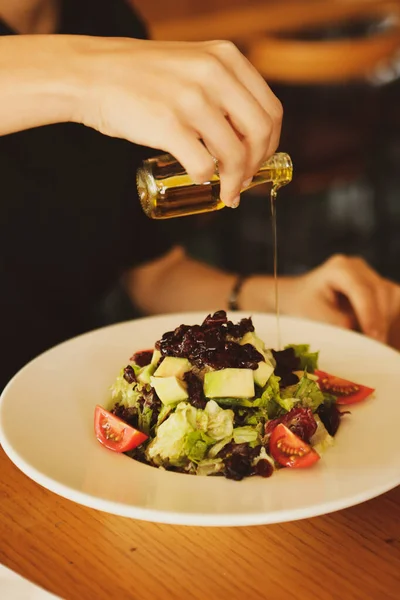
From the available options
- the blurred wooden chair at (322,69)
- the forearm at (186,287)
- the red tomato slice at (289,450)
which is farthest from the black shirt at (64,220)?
the blurred wooden chair at (322,69)

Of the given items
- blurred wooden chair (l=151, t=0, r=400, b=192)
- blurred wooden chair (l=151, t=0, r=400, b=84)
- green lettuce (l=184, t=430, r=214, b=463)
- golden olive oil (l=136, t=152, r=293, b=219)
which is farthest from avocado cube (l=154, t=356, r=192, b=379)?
blurred wooden chair (l=151, t=0, r=400, b=84)

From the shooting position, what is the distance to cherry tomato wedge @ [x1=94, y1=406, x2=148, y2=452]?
3.75 ft

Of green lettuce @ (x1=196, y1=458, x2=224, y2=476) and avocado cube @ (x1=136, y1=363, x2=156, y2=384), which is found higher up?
avocado cube @ (x1=136, y1=363, x2=156, y2=384)

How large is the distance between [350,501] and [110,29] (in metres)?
1.45

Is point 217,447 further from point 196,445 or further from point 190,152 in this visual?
point 190,152

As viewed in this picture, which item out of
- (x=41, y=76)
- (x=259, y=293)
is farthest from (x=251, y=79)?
(x=259, y=293)

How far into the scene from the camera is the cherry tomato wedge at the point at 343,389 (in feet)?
4.16

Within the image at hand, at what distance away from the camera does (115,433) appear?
46.1 inches

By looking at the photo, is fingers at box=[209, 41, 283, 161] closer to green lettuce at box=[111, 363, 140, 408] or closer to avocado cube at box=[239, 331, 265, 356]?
avocado cube at box=[239, 331, 265, 356]

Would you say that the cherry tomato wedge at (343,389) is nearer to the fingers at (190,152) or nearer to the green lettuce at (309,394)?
the green lettuce at (309,394)

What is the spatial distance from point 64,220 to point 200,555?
1080 millimetres

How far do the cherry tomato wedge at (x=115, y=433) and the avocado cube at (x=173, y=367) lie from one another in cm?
10

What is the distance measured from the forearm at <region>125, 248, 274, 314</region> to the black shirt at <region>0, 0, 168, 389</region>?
92mm

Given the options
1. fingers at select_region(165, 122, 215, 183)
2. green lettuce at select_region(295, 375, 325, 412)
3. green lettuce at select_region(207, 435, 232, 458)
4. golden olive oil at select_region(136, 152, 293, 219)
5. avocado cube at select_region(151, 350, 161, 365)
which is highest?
fingers at select_region(165, 122, 215, 183)
